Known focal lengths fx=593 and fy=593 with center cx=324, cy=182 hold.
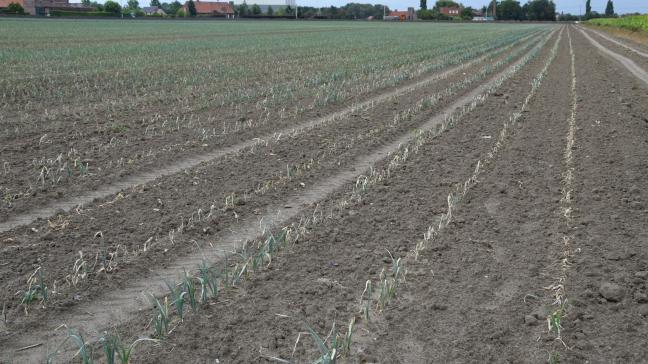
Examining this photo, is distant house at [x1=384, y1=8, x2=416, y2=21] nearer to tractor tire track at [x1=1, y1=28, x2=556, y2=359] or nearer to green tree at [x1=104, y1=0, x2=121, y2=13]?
green tree at [x1=104, y1=0, x2=121, y2=13]

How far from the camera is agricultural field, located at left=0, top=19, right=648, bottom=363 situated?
365cm

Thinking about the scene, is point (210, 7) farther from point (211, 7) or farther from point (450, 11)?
point (450, 11)

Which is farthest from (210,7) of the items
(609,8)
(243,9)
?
(609,8)

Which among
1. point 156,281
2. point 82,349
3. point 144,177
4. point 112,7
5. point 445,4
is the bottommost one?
point 156,281

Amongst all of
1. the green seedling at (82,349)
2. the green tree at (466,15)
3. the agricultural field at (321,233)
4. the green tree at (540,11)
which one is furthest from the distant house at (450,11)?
the green seedling at (82,349)

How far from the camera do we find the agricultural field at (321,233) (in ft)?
12.0

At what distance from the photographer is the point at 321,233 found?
17.5 ft

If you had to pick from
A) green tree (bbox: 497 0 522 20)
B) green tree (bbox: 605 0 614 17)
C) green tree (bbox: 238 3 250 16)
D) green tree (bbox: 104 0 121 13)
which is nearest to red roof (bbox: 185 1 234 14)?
green tree (bbox: 238 3 250 16)

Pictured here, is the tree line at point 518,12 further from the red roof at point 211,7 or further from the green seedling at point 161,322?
the green seedling at point 161,322

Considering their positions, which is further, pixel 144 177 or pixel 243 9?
pixel 243 9

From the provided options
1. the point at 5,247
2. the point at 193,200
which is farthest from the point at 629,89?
the point at 5,247

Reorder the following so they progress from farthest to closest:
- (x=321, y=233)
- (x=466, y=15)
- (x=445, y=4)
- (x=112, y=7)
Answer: (x=445, y=4), (x=466, y=15), (x=112, y=7), (x=321, y=233)

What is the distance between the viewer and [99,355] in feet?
11.3

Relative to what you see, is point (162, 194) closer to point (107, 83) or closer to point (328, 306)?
point (328, 306)
